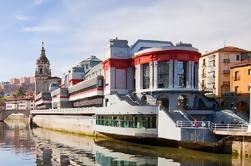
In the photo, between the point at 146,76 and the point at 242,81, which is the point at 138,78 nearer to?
the point at 146,76

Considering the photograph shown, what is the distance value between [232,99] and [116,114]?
68.0 ft

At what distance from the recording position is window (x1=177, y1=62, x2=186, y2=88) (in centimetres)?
6112

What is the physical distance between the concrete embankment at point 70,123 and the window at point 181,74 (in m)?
17.3

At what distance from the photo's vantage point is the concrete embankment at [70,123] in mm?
73812

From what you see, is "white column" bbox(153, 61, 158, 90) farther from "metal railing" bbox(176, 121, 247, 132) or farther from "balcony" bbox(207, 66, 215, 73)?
"balcony" bbox(207, 66, 215, 73)

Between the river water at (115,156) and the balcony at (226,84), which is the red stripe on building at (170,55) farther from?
the balcony at (226,84)

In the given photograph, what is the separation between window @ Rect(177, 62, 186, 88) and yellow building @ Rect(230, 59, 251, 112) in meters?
11.5

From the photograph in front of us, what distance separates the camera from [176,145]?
48156 mm

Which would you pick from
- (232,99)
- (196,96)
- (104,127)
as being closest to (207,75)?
(232,99)

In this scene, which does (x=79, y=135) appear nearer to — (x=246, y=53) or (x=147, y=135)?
(x=147, y=135)

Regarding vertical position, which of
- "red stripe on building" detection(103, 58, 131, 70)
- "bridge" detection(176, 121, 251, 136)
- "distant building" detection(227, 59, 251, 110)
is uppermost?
"red stripe on building" detection(103, 58, 131, 70)

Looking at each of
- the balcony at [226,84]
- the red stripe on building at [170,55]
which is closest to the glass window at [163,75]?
the red stripe on building at [170,55]

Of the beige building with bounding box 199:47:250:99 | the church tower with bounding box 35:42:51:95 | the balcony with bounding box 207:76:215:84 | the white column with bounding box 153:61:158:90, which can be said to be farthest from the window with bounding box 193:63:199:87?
the church tower with bounding box 35:42:51:95

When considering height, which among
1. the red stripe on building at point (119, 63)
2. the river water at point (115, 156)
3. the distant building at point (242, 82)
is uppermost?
the red stripe on building at point (119, 63)
